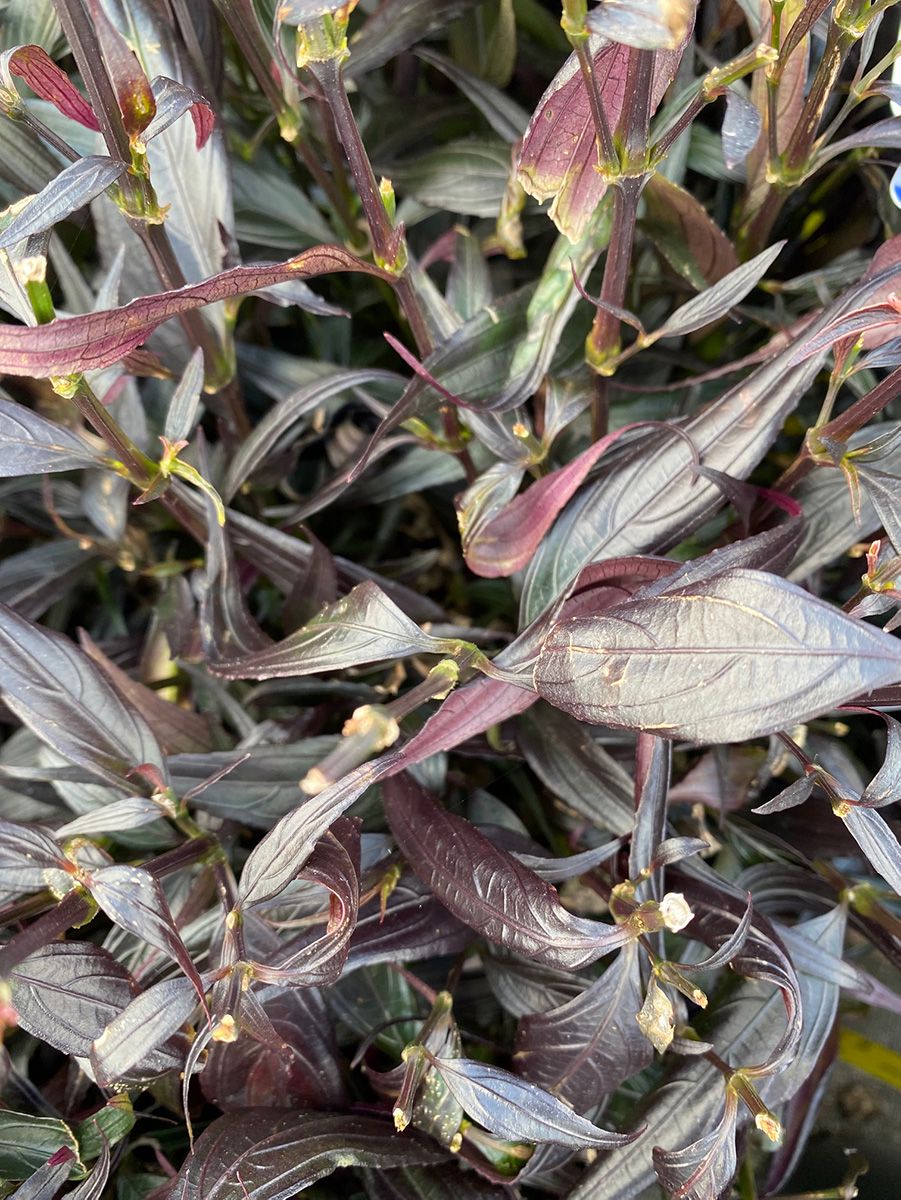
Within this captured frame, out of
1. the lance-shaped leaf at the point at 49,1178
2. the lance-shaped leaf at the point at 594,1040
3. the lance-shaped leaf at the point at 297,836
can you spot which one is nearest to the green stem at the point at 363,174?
the lance-shaped leaf at the point at 297,836

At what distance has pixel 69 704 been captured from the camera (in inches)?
19.7

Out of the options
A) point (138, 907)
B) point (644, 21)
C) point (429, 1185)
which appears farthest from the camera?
point (429, 1185)

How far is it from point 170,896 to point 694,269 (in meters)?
0.46

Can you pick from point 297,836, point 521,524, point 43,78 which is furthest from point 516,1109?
point 43,78

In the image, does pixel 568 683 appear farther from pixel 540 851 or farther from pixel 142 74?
pixel 142 74

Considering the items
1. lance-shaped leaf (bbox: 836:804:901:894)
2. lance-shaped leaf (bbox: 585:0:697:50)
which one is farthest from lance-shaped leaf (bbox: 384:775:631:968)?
lance-shaped leaf (bbox: 585:0:697:50)

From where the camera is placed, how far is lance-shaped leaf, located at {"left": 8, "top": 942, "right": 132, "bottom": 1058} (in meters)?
0.46

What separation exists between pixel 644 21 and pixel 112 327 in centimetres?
22

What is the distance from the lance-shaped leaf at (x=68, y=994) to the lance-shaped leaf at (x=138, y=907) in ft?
0.23

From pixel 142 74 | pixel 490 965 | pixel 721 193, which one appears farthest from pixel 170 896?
pixel 721 193

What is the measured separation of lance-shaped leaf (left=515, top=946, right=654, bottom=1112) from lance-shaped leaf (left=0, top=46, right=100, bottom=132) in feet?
1.46

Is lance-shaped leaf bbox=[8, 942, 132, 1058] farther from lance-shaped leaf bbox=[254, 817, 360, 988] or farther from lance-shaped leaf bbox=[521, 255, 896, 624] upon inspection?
lance-shaped leaf bbox=[521, 255, 896, 624]

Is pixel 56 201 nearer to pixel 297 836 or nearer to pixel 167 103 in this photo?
pixel 167 103

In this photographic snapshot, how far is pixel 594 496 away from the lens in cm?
52
